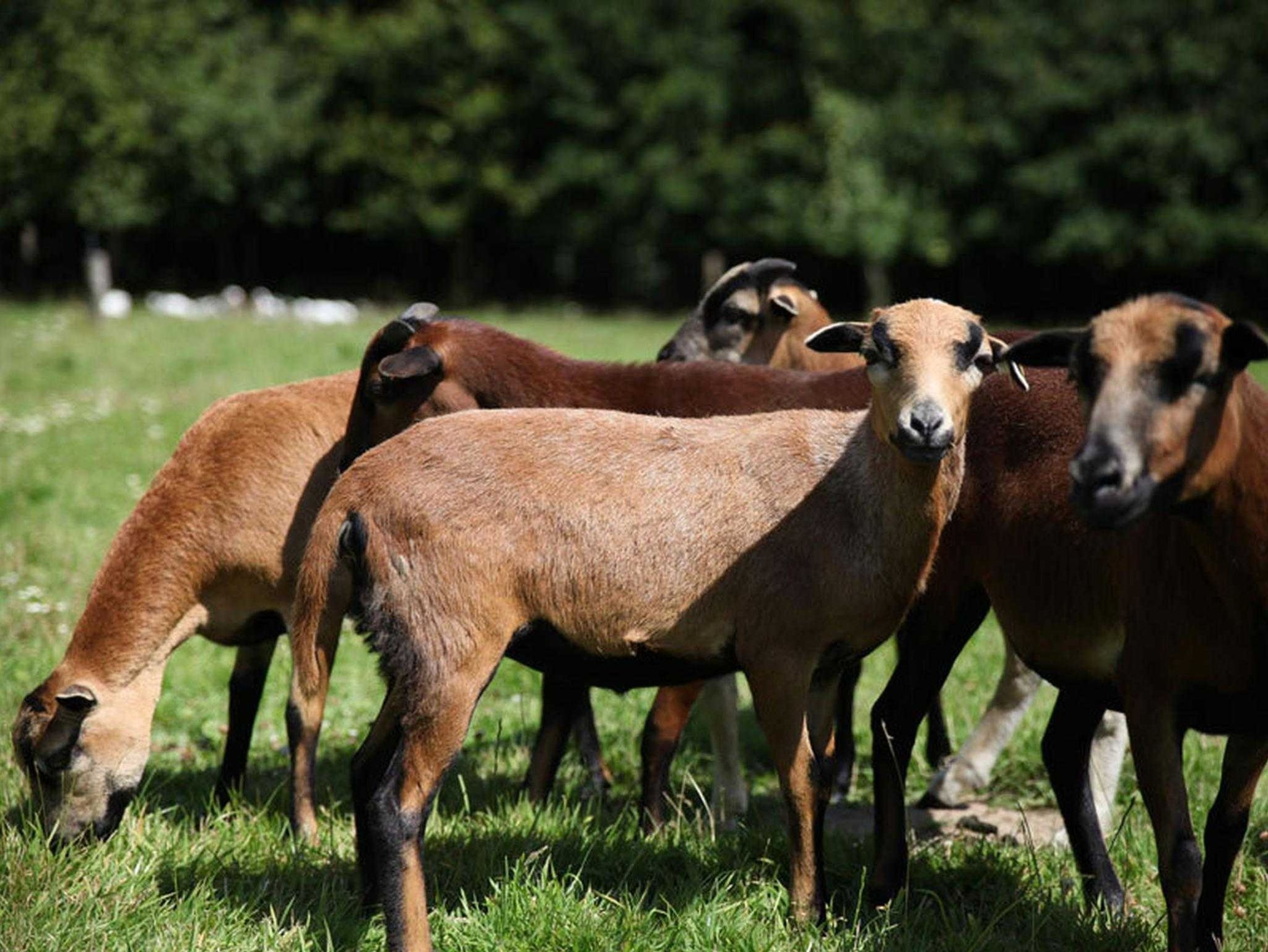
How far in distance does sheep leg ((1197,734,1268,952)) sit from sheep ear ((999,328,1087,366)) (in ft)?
4.23

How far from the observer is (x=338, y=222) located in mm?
39281

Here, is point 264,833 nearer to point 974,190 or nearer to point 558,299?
point 974,190

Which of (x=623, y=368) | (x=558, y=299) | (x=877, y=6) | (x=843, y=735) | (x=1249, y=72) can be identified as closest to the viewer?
(x=623, y=368)

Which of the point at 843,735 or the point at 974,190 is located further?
the point at 974,190

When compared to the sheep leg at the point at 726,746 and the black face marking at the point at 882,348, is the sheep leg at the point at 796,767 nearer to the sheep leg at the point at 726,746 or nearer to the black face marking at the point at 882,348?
the black face marking at the point at 882,348

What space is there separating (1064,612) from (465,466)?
6.74ft

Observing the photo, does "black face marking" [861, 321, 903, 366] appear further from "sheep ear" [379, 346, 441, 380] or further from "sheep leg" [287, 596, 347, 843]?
"sheep leg" [287, 596, 347, 843]

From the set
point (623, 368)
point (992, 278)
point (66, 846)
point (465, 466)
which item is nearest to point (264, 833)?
point (66, 846)

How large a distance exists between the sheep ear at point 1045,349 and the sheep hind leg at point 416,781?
1.83 meters

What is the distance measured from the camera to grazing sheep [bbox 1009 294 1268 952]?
371 cm

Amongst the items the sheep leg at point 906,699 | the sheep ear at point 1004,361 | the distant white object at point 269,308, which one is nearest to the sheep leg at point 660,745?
the sheep leg at point 906,699

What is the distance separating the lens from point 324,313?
27750 millimetres

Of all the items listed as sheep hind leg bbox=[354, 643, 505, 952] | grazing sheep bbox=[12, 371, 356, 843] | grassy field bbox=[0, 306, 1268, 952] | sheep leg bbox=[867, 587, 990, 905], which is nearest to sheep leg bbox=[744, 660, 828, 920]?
grassy field bbox=[0, 306, 1268, 952]

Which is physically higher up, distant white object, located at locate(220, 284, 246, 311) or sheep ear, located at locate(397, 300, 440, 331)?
sheep ear, located at locate(397, 300, 440, 331)
